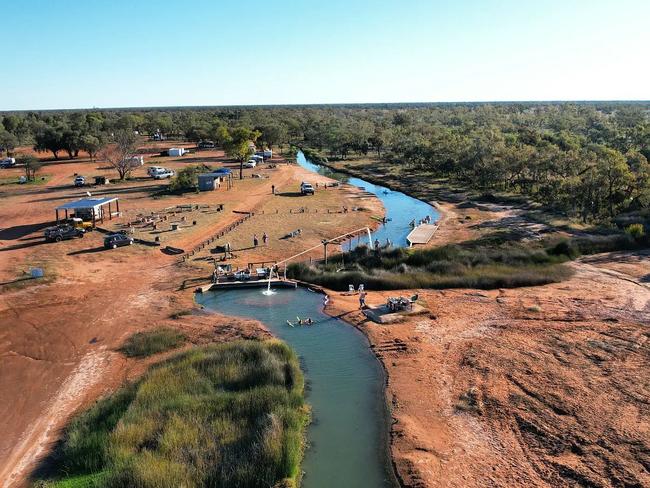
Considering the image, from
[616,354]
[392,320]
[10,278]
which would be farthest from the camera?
[10,278]

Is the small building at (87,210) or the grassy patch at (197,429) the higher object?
the small building at (87,210)

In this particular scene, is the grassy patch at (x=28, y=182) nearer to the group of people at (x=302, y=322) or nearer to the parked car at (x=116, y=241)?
the parked car at (x=116, y=241)

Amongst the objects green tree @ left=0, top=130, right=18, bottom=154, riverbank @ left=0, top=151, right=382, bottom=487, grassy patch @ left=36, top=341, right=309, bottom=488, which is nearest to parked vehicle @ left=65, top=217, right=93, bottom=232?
riverbank @ left=0, top=151, right=382, bottom=487

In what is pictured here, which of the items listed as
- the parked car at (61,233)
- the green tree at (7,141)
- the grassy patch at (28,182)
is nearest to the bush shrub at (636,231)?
the parked car at (61,233)

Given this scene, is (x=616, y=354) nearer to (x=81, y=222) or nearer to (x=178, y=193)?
(x=81, y=222)

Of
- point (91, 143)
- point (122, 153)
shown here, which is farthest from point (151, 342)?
point (91, 143)

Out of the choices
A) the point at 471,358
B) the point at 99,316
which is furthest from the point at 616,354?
the point at 99,316
